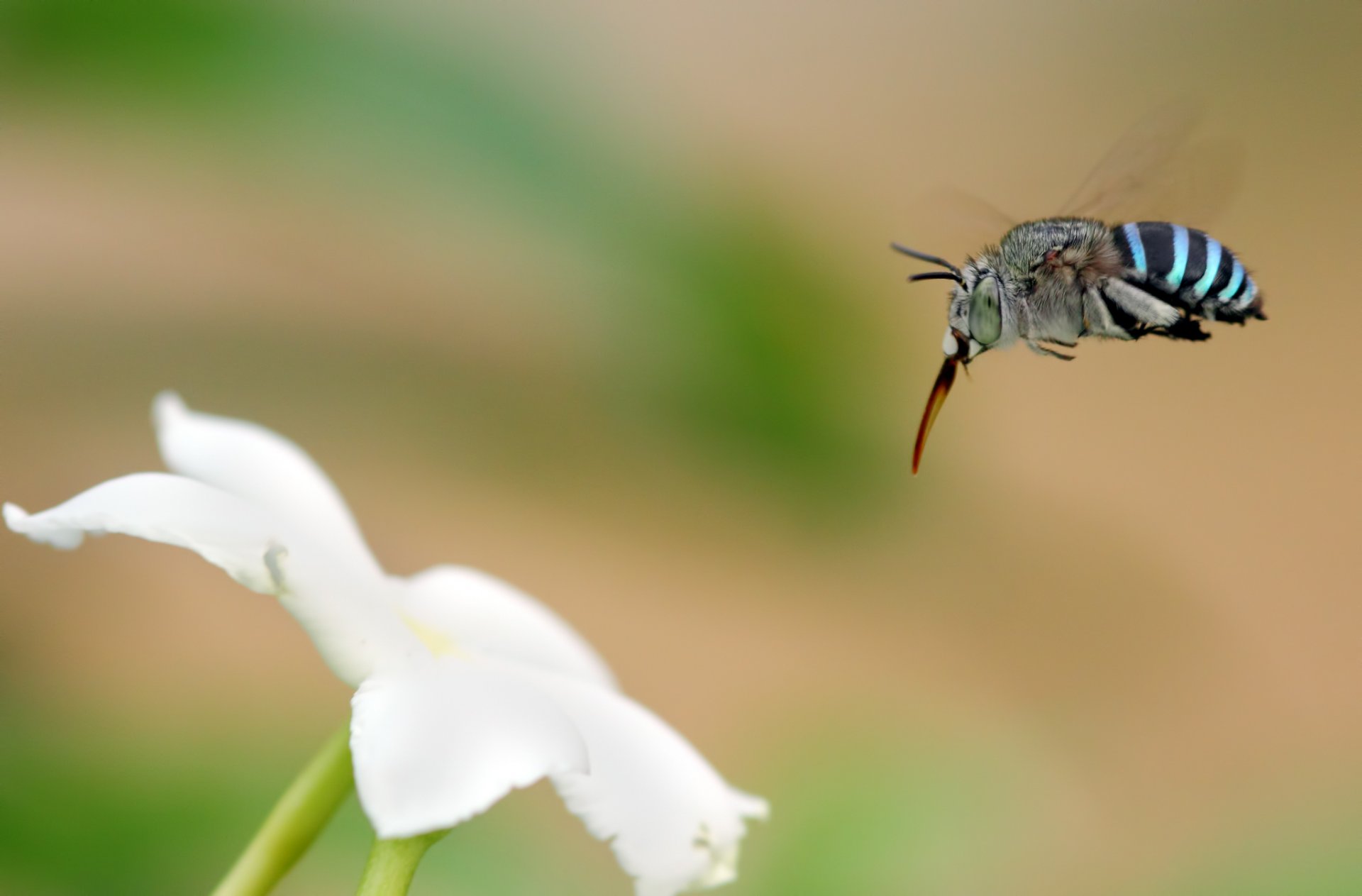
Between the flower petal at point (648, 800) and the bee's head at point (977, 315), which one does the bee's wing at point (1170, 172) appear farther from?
the flower petal at point (648, 800)

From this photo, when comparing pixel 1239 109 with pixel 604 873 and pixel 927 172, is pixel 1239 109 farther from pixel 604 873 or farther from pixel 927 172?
pixel 604 873

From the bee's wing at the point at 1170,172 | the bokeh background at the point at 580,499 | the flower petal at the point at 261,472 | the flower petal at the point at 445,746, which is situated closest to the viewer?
the flower petal at the point at 445,746

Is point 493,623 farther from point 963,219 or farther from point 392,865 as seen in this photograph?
point 963,219

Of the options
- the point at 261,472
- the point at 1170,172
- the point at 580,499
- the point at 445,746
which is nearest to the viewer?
the point at 445,746

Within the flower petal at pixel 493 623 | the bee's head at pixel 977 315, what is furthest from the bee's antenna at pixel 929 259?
the flower petal at pixel 493 623

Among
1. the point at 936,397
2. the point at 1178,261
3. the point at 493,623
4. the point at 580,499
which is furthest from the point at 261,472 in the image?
the point at 580,499

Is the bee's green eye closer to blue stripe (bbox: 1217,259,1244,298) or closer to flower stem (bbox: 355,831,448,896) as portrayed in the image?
blue stripe (bbox: 1217,259,1244,298)

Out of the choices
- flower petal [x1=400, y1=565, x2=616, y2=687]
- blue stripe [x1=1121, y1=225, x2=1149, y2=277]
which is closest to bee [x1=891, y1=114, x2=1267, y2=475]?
blue stripe [x1=1121, y1=225, x2=1149, y2=277]
